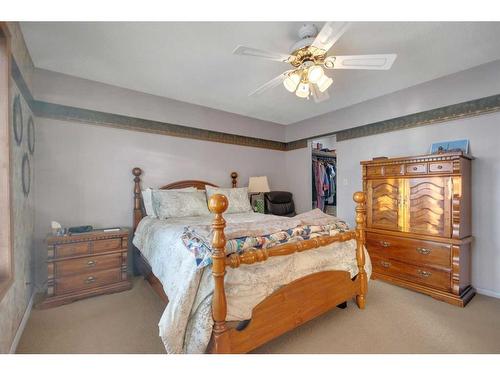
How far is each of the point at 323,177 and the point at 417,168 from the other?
1.99 meters

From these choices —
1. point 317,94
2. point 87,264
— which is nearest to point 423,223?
point 317,94

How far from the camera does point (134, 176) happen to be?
304 centimetres

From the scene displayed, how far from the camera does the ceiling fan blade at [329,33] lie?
134cm

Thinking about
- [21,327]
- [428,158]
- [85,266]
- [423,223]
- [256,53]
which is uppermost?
[256,53]

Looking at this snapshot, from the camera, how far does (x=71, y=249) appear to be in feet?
7.45

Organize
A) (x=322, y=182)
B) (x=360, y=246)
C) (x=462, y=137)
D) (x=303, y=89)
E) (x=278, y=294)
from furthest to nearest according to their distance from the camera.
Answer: (x=322, y=182) < (x=462, y=137) < (x=360, y=246) < (x=303, y=89) < (x=278, y=294)

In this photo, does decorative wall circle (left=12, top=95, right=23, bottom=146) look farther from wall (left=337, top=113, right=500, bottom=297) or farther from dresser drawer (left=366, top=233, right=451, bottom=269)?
wall (left=337, top=113, right=500, bottom=297)

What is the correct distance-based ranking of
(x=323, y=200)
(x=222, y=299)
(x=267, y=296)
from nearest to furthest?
(x=222, y=299), (x=267, y=296), (x=323, y=200)

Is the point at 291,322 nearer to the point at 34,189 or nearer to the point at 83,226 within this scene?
the point at 83,226

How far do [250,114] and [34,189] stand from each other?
Answer: 307 cm

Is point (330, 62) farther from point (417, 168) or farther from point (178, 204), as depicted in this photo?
point (178, 204)

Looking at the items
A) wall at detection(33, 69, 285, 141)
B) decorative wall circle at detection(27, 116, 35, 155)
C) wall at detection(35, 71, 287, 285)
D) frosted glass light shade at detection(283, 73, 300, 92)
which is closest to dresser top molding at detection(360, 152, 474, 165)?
frosted glass light shade at detection(283, 73, 300, 92)

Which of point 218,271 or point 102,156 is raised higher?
point 102,156
